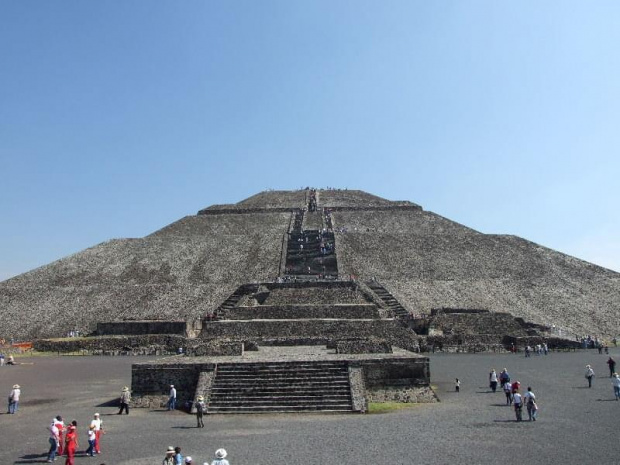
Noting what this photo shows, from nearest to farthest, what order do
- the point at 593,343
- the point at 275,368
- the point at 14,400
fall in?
the point at 14,400, the point at 275,368, the point at 593,343

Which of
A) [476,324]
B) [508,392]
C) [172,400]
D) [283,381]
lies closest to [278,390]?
[283,381]

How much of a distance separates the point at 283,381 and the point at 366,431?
355 centimetres

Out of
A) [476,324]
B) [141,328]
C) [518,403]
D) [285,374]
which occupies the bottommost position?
[518,403]

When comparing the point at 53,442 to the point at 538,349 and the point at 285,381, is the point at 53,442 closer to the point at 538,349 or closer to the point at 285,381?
the point at 285,381

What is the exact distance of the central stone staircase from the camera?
12641mm

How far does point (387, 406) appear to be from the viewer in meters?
13.0

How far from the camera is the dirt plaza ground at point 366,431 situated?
879 centimetres

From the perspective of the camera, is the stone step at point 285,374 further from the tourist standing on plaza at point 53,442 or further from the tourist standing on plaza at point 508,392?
the tourist standing on plaza at point 53,442

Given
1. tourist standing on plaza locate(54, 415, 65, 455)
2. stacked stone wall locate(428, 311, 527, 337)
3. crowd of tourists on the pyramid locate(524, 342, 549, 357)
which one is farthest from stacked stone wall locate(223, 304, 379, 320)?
tourist standing on plaza locate(54, 415, 65, 455)

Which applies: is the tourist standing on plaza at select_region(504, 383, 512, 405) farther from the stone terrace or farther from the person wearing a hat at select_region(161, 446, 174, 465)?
the stone terrace

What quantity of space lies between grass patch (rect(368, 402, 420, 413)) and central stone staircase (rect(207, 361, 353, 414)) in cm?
59

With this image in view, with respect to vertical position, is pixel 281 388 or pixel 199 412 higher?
pixel 281 388

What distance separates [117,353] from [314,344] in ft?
32.3

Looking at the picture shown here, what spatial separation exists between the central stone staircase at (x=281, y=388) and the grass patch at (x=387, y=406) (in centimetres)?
59
